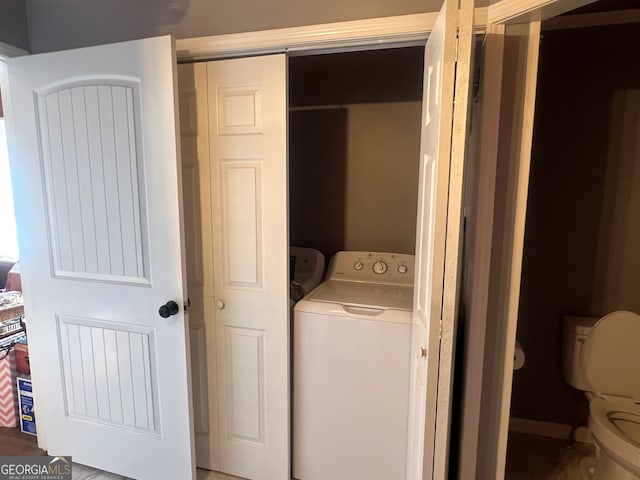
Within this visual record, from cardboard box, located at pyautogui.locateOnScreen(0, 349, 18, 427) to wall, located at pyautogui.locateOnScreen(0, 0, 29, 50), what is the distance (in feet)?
5.41

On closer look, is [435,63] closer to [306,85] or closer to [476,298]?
[476,298]

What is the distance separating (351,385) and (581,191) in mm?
1529

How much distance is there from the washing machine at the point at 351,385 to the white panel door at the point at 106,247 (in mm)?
505

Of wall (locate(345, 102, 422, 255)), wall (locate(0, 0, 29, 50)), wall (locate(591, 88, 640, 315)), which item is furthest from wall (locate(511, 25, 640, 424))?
wall (locate(0, 0, 29, 50))

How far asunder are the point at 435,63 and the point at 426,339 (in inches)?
31.7

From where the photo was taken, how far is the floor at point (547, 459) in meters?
1.86

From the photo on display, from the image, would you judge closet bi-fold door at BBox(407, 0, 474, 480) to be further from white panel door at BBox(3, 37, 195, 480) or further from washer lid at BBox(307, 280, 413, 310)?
white panel door at BBox(3, 37, 195, 480)

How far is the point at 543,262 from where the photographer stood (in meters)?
1.99

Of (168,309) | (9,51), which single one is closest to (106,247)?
(168,309)

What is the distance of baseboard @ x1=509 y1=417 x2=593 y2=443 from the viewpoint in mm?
2072

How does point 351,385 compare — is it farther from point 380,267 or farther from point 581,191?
point 581,191

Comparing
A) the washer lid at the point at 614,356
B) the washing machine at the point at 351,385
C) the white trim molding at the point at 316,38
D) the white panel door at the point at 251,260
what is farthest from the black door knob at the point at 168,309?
the washer lid at the point at 614,356

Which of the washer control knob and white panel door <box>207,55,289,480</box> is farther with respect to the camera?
the washer control knob

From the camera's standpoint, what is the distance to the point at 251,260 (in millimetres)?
1596
